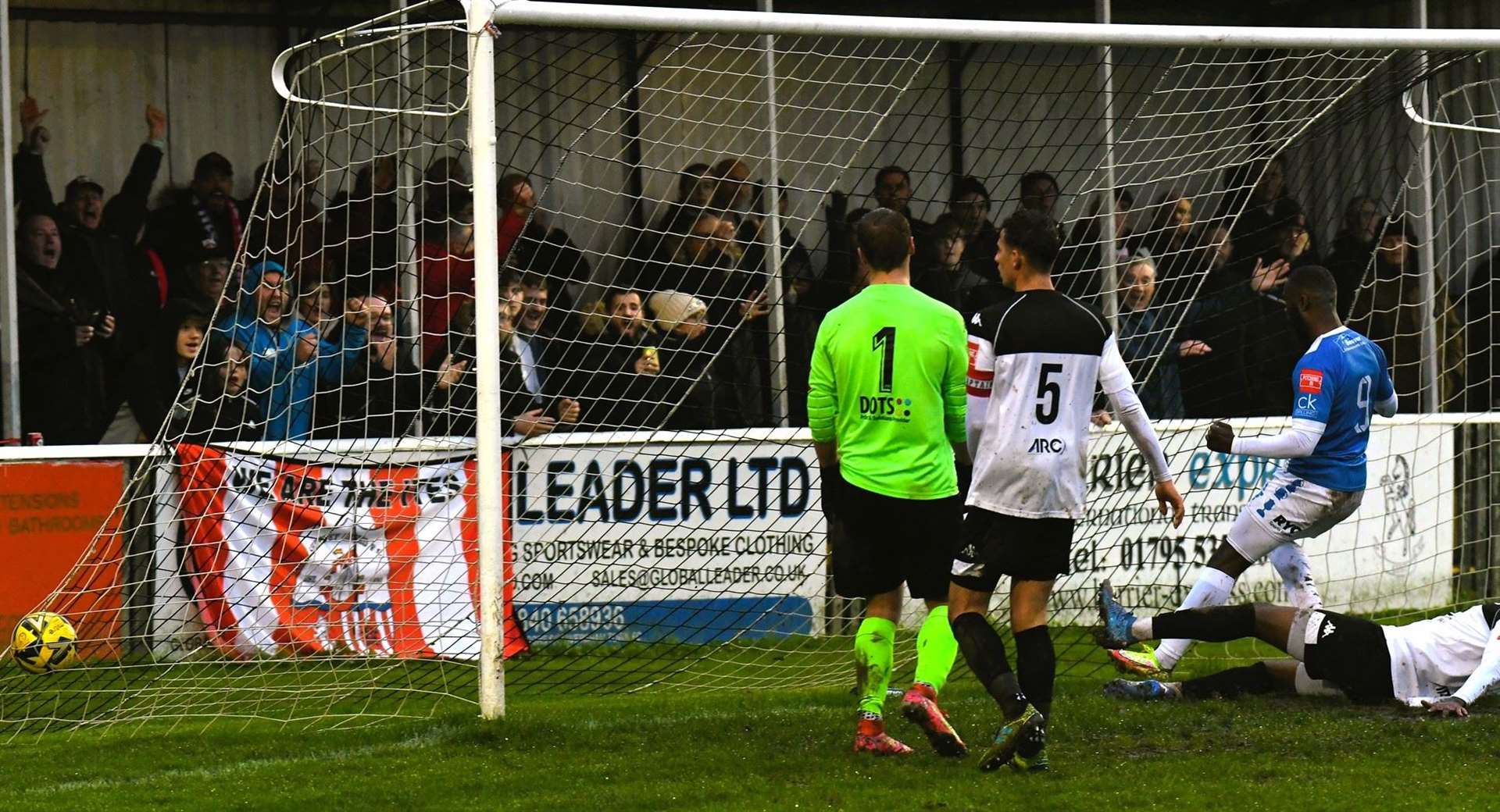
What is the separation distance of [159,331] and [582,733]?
15.3 feet

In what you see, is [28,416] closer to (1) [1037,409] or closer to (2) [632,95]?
(2) [632,95]

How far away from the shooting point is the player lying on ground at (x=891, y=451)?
5836mm

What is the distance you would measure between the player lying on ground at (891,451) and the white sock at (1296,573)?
2430mm

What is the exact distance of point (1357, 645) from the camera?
7.04m

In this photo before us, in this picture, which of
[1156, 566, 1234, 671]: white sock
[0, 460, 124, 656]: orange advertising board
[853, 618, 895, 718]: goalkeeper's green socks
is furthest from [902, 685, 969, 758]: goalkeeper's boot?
[0, 460, 124, 656]: orange advertising board

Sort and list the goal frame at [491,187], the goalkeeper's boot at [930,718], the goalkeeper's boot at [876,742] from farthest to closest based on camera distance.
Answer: the goal frame at [491,187] < the goalkeeper's boot at [876,742] < the goalkeeper's boot at [930,718]

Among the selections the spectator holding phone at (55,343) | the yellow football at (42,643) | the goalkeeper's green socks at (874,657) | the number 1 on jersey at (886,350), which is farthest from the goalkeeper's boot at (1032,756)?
the spectator holding phone at (55,343)

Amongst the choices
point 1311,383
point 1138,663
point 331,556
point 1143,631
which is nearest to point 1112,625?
point 1143,631

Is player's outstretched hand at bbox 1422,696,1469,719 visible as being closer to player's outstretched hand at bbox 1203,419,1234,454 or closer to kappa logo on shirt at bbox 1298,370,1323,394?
player's outstretched hand at bbox 1203,419,1234,454

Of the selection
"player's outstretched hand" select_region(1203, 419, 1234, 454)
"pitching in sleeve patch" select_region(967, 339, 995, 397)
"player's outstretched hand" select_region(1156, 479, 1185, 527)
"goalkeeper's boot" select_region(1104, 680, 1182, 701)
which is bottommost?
"goalkeeper's boot" select_region(1104, 680, 1182, 701)

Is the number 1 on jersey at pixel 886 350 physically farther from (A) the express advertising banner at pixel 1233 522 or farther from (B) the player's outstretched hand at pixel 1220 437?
(A) the express advertising banner at pixel 1233 522

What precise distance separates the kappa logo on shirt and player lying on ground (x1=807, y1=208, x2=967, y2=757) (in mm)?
2150

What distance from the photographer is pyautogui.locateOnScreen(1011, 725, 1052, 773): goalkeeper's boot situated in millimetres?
5680

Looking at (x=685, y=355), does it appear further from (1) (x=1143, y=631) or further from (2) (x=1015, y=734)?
(2) (x=1015, y=734)
